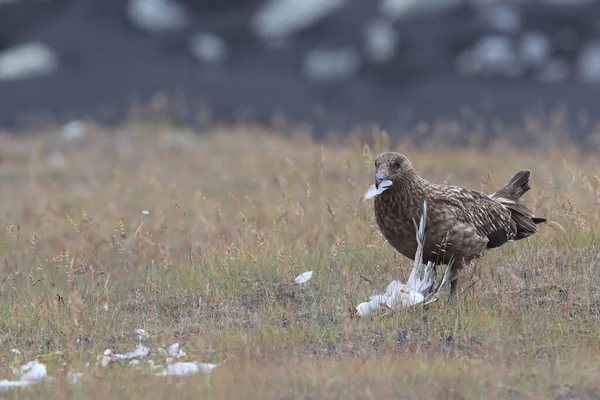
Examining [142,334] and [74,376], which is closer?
[74,376]

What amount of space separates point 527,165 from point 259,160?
3526 mm

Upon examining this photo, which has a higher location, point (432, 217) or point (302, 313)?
point (432, 217)

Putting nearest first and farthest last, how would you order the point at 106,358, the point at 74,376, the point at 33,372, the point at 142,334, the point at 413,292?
the point at 74,376
the point at 33,372
the point at 106,358
the point at 142,334
the point at 413,292

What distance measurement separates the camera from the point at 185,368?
5195 millimetres

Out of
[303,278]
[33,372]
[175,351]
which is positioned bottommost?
[33,372]

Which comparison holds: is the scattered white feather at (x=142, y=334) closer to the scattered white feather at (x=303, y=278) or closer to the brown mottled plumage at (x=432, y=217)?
the scattered white feather at (x=303, y=278)

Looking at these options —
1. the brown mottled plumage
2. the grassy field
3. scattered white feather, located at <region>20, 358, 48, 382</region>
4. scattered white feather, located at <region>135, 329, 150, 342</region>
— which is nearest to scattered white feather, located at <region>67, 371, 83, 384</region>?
the grassy field

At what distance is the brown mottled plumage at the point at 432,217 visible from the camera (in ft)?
20.1

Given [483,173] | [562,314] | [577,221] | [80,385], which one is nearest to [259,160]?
A: [483,173]

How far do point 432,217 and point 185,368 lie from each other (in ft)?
6.29

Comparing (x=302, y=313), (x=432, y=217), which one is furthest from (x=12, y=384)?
(x=432, y=217)

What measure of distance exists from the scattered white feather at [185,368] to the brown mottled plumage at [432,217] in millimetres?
1613

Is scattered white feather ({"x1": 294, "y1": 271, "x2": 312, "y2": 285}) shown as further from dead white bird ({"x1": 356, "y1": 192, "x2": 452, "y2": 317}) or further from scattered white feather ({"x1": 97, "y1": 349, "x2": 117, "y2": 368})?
scattered white feather ({"x1": 97, "y1": 349, "x2": 117, "y2": 368})

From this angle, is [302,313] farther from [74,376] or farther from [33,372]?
[33,372]
